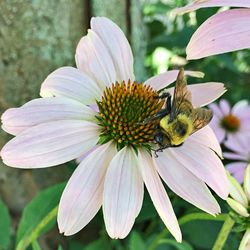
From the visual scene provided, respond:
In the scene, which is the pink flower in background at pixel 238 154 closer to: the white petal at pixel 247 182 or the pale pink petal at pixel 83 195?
the white petal at pixel 247 182

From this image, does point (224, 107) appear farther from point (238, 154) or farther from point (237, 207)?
point (237, 207)

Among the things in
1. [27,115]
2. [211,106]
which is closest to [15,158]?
[27,115]

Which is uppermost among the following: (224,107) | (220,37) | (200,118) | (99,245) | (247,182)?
(220,37)

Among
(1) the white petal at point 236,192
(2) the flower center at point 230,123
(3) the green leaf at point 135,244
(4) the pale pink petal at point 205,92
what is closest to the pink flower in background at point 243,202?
(1) the white petal at point 236,192

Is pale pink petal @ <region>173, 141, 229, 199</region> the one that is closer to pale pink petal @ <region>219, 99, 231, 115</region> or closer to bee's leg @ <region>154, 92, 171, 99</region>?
bee's leg @ <region>154, 92, 171, 99</region>

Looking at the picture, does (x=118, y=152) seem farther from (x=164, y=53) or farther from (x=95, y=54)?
(x=164, y=53)

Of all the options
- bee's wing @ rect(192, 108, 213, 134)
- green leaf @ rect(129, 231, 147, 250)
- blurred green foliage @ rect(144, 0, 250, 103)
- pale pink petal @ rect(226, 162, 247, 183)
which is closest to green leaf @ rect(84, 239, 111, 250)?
green leaf @ rect(129, 231, 147, 250)

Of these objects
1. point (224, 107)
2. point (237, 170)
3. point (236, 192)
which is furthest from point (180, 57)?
point (236, 192)
